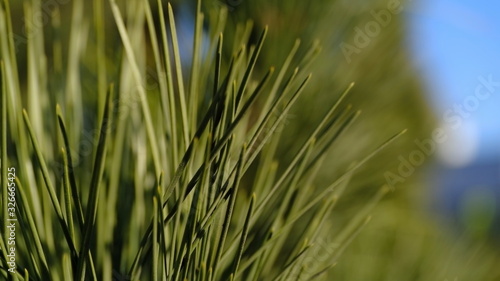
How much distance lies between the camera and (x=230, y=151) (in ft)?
0.71

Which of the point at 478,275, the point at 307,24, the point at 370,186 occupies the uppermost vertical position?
the point at 307,24

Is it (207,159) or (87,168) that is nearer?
(207,159)

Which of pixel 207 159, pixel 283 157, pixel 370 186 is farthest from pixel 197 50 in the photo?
pixel 370 186

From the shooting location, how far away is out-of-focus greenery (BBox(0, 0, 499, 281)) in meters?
0.22

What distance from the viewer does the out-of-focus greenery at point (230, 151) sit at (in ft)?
0.72

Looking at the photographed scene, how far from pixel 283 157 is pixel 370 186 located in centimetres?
17

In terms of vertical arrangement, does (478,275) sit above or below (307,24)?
below

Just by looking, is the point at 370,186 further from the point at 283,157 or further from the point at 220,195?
the point at 220,195

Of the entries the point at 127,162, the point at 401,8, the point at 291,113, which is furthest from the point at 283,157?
the point at 401,8

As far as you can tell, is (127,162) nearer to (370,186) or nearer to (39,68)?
(39,68)

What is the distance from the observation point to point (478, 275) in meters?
0.38

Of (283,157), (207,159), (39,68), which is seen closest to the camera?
(207,159)

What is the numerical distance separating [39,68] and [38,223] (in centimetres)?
8

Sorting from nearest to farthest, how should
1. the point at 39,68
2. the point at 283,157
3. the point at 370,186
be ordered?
the point at 39,68, the point at 283,157, the point at 370,186
